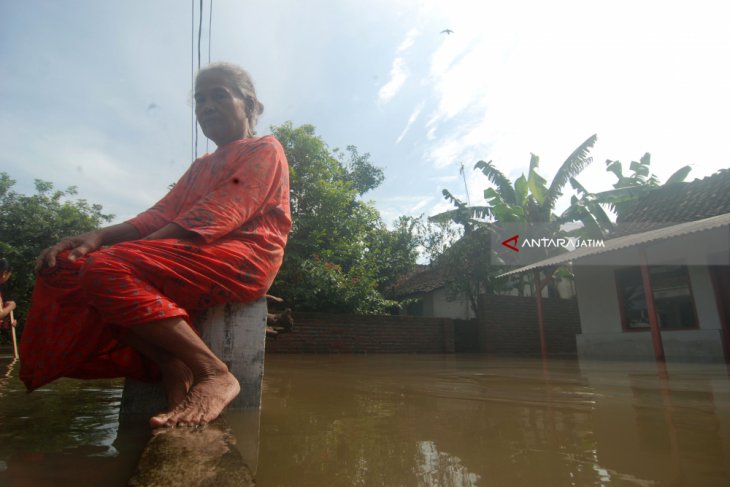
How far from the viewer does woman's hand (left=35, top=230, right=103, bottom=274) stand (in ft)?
4.73

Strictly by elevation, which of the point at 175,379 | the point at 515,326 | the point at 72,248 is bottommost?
the point at 175,379

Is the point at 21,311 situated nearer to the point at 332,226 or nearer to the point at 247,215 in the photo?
the point at 332,226

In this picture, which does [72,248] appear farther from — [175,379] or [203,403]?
[203,403]

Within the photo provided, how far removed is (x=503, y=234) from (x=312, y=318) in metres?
6.21

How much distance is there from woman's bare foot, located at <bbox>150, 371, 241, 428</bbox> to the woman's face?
1.05 m


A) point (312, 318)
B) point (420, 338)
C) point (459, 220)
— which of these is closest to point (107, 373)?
point (312, 318)

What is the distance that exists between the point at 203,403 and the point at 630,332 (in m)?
9.57

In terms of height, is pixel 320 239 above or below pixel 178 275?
above

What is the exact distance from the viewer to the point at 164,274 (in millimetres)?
1401

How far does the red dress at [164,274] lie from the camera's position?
4.37ft

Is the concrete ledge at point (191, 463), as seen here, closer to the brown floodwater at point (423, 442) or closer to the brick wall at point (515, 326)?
the brown floodwater at point (423, 442)

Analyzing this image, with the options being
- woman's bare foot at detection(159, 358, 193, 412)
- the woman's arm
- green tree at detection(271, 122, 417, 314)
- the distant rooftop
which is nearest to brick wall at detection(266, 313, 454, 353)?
green tree at detection(271, 122, 417, 314)

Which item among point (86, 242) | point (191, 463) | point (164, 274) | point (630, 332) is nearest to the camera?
point (191, 463)

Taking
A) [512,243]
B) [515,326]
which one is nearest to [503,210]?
[512,243]
